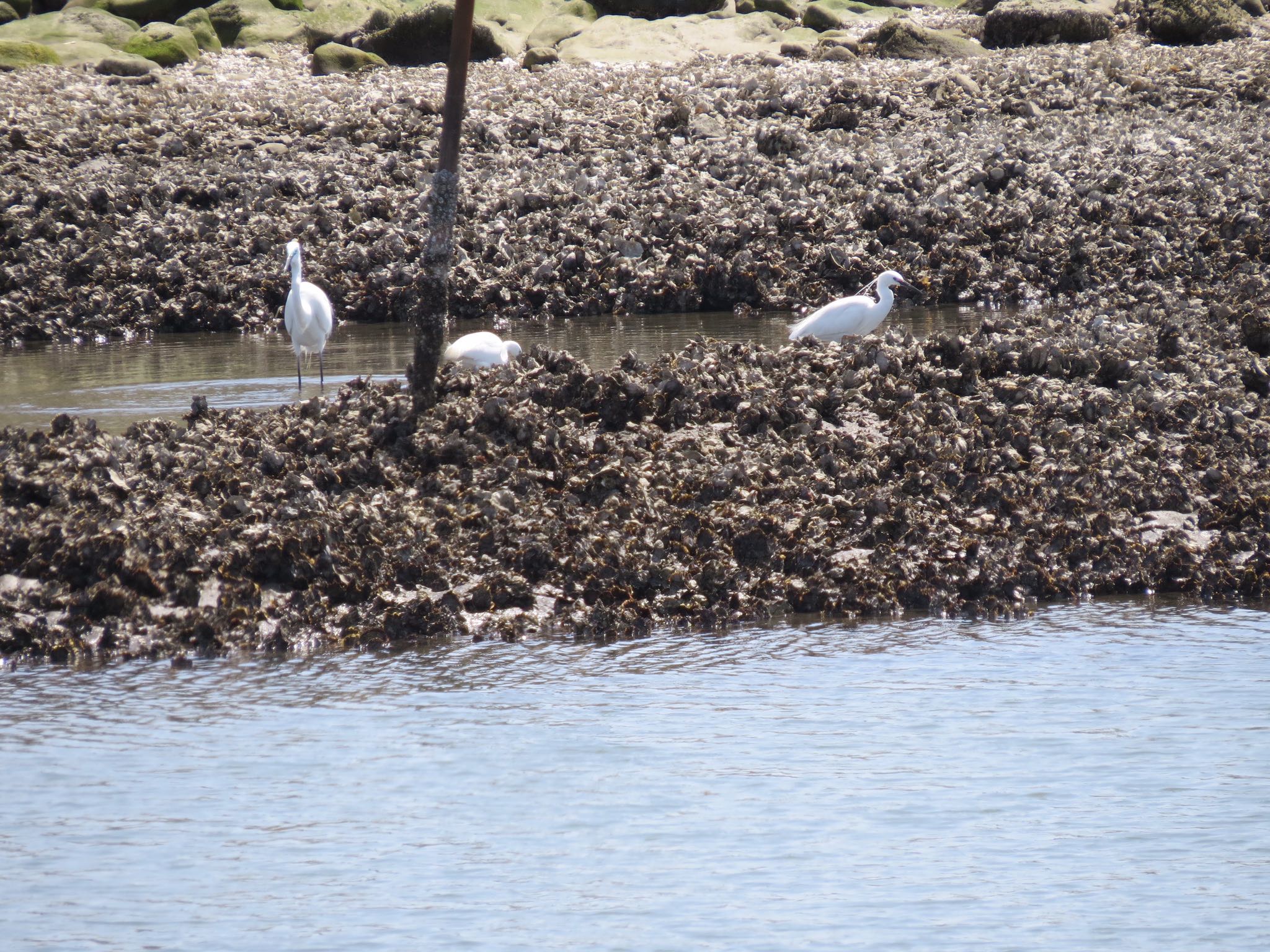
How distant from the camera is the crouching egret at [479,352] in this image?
523 inches

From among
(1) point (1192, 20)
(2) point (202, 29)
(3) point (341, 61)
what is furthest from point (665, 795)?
(2) point (202, 29)

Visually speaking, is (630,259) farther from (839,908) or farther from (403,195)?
(839,908)

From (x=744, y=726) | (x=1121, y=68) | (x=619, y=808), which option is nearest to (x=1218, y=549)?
(x=744, y=726)

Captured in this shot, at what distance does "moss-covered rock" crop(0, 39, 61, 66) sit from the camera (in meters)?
35.0

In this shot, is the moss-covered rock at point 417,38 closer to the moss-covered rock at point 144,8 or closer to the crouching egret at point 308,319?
the moss-covered rock at point 144,8

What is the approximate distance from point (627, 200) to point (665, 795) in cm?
1436

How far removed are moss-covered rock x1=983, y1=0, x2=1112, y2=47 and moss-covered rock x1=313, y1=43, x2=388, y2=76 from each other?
13659mm

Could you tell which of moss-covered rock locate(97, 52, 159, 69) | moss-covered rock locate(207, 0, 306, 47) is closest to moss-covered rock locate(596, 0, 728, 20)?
moss-covered rock locate(207, 0, 306, 47)

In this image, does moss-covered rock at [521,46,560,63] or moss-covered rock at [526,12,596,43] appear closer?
moss-covered rock at [521,46,560,63]

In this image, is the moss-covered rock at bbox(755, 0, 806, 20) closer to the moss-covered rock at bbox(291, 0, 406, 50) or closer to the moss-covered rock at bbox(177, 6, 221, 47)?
the moss-covered rock at bbox(291, 0, 406, 50)

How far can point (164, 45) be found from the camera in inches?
1453

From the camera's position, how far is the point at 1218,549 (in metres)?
10.4

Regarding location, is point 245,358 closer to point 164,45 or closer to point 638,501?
point 638,501

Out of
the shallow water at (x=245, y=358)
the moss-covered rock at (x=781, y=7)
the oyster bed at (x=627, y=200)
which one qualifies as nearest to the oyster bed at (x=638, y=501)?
the shallow water at (x=245, y=358)
